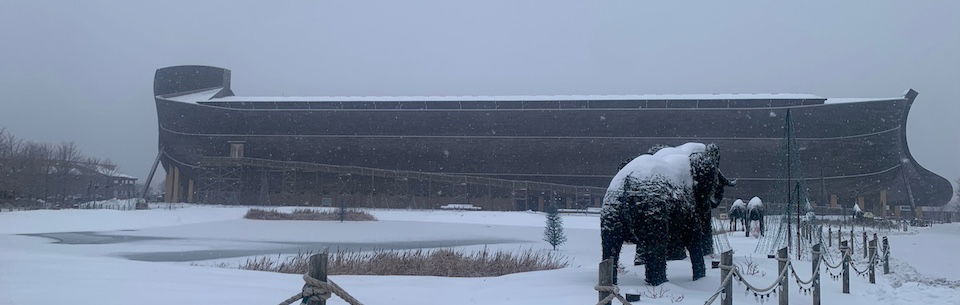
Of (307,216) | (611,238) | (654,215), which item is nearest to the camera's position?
(654,215)

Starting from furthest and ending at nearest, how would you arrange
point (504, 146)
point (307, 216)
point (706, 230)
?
point (504, 146) < point (307, 216) < point (706, 230)

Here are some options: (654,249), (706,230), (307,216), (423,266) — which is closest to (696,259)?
(654,249)

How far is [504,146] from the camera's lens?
78.9 meters

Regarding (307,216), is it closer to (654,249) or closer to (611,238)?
(611,238)

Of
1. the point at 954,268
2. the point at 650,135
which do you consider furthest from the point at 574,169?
the point at 954,268

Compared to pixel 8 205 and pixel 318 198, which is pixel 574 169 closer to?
pixel 318 198

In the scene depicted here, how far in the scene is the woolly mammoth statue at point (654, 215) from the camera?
31.1 feet

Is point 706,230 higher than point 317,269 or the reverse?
the reverse

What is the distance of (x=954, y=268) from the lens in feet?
54.9

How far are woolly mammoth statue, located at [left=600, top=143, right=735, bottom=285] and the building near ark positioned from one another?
63.0 m

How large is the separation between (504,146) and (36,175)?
44812 millimetres

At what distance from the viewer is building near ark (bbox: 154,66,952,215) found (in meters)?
73.9

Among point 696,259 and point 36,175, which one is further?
point 36,175

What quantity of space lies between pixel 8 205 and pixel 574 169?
170 ft
